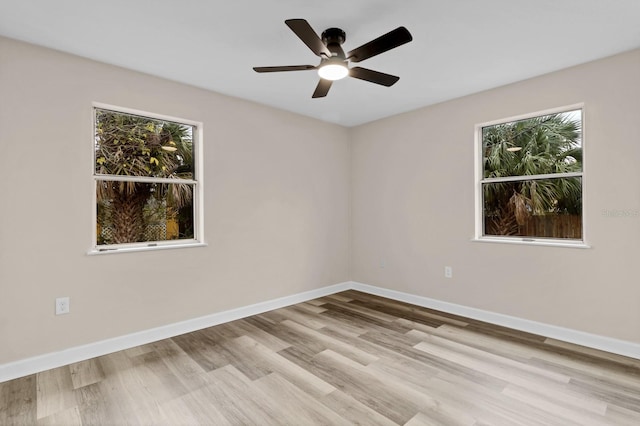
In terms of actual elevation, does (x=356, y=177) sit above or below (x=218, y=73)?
below

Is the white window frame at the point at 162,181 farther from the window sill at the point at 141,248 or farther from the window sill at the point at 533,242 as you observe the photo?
the window sill at the point at 533,242

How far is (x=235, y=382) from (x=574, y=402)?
7.39 ft

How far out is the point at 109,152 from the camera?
2.99 meters

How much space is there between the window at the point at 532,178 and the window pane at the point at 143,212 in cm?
326

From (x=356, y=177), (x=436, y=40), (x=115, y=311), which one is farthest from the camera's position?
(x=356, y=177)

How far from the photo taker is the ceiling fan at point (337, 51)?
1946 millimetres

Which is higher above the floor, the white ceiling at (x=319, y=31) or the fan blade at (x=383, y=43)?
the white ceiling at (x=319, y=31)

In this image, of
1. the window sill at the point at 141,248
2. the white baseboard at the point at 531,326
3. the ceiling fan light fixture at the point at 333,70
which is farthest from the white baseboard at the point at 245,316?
the ceiling fan light fixture at the point at 333,70

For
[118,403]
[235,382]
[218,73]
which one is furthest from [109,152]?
[235,382]

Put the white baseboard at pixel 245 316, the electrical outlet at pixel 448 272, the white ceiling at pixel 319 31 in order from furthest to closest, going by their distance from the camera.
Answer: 1. the electrical outlet at pixel 448 272
2. the white baseboard at pixel 245 316
3. the white ceiling at pixel 319 31

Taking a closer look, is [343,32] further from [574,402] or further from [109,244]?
[574,402]

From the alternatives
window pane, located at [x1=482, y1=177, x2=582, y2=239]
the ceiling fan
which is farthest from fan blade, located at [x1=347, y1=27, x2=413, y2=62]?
window pane, located at [x1=482, y1=177, x2=582, y2=239]

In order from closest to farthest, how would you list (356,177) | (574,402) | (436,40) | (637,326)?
1. (574,402)
2. (436,40)
3. (637,326)
4. (356,177)

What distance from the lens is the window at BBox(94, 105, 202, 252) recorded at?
2.95 meters
